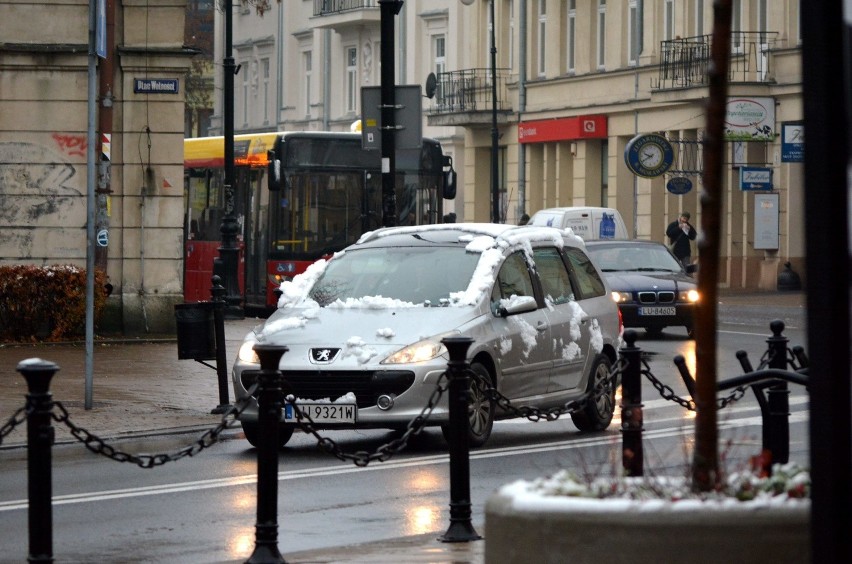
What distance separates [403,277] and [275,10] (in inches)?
2170

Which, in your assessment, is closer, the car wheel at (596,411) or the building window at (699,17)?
the car wheel at (596,411)

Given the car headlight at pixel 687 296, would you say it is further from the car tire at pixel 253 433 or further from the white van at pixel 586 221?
the car tire at pixel 253 433

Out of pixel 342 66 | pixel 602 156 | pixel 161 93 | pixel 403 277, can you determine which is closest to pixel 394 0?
pixel 161 93

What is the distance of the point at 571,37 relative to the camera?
5316 cm

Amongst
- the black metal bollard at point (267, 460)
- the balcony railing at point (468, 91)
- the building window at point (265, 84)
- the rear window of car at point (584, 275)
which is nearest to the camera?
the black metal bollard at point (267, 460)

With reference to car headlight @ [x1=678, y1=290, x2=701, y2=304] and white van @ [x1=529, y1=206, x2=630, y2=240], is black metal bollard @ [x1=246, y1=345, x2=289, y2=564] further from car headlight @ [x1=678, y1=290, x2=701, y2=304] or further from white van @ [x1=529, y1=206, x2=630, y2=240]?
white van @ [x1=529, y1=206, x2=630, y2=240]

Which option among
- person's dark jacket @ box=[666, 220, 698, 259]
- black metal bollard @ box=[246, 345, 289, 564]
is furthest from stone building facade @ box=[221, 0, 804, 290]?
black metal bollard @ box=[246, 345, 289, 564]

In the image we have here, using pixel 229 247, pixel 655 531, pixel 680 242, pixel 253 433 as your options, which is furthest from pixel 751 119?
pixel 655 531

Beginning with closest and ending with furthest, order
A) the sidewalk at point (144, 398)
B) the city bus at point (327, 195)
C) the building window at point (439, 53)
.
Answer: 1. the sidewalk at point (144, 398)
2. the city bus at point (327, 195)
3. the building window at point (439, 53)

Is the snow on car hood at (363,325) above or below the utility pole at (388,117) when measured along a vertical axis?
below

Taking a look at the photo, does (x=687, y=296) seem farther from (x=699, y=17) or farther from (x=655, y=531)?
(x=699, y=17)

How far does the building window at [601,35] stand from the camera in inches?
2023

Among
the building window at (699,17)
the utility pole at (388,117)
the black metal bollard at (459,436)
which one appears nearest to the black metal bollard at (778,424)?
the black metal bollard at (459,436)

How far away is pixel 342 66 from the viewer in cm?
6488
